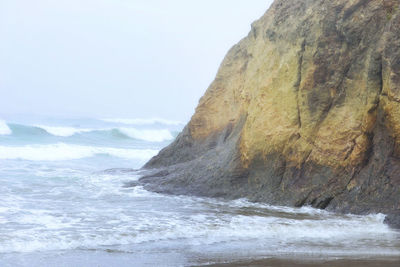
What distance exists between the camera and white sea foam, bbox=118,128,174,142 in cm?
3893

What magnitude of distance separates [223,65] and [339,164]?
4659mm

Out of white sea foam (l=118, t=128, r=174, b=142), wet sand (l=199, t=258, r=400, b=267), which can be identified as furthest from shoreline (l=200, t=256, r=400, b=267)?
white sea foam (l=118, t=128, r=174, b=142)

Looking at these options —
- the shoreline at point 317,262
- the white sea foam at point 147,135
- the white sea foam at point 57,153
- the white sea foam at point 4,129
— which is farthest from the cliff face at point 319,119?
the white sea foam at point 147,135

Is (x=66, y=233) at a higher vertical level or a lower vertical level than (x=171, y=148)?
lower

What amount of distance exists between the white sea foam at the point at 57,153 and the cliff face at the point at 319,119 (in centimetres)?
1110

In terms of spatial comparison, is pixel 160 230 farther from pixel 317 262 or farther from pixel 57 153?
pixel 57 153

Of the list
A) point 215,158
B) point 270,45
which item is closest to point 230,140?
point 215,158

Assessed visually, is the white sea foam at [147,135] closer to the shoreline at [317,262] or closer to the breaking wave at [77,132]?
the breaking wave at [77,132]

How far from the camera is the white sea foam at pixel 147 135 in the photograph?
1533 inches

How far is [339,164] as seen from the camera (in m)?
8.47

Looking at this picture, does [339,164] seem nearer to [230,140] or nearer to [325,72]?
[325,72]

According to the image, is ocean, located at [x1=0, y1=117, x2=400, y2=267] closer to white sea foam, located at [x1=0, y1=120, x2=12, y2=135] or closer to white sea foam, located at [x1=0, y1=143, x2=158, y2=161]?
white sea foam, located at [x1=0, y1=143, x2=158, y2=161]

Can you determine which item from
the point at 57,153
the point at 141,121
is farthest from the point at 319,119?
the point at 141,121

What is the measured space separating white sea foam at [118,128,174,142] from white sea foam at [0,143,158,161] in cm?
1380
